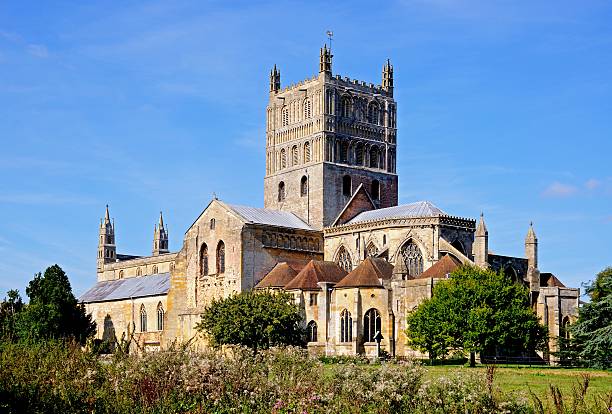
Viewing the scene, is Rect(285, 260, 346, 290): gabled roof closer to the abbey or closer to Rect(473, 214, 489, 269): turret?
the abbey

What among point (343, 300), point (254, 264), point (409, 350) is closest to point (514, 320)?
point (409, 350)

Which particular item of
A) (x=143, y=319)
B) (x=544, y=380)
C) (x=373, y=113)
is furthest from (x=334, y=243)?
(x=544, y=380)

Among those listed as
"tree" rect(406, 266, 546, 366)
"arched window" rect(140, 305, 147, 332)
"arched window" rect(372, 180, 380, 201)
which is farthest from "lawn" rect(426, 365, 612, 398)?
"arched window" rect(140, 305, 147, 332)

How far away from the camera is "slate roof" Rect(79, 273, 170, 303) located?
97.6 m

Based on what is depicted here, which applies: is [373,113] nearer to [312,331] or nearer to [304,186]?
[304,186]

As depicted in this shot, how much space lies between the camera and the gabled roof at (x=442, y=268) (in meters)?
63.1

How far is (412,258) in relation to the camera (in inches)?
2756

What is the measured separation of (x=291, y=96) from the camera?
86.2 metres

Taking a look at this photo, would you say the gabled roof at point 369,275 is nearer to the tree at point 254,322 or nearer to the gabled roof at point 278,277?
the tree at point 254,322

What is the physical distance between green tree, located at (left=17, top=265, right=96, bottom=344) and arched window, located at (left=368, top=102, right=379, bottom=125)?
98.8ft

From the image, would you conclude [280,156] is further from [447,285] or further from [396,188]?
[447,285]

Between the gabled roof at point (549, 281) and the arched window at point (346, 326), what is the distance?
16990mm

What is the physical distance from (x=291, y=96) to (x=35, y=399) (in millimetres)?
67614

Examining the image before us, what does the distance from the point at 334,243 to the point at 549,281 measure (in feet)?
56.5
